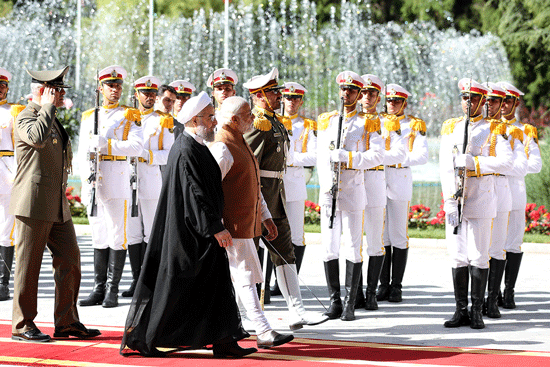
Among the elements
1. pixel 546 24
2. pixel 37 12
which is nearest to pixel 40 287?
pixel 546 24

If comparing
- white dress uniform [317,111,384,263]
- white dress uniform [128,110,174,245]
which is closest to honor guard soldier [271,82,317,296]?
white dress uniform [317,111,384,263]

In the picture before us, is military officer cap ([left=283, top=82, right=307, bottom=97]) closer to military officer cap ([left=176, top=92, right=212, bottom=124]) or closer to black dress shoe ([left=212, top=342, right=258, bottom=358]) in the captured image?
military officer cap ([left=176, top=92, right=212, bottom=124])

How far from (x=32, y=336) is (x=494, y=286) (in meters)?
4.30

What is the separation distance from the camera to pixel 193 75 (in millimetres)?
35938

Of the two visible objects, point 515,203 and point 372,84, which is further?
point 515,203

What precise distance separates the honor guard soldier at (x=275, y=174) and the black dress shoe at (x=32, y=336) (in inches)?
78.3

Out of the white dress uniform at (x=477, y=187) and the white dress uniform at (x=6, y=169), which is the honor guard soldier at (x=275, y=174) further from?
the white dress uniform at (x=6, y=169)

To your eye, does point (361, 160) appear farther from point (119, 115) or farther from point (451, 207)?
point (119, 115)

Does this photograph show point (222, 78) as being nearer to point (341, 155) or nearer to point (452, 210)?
point (341, 155)

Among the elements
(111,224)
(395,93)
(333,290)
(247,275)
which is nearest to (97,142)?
(111,224)

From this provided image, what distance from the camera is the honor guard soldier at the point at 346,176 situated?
8.65 metres

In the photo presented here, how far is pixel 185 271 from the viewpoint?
6578 mm

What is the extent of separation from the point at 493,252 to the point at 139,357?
12.9ft

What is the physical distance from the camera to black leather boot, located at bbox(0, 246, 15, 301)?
9.63m
